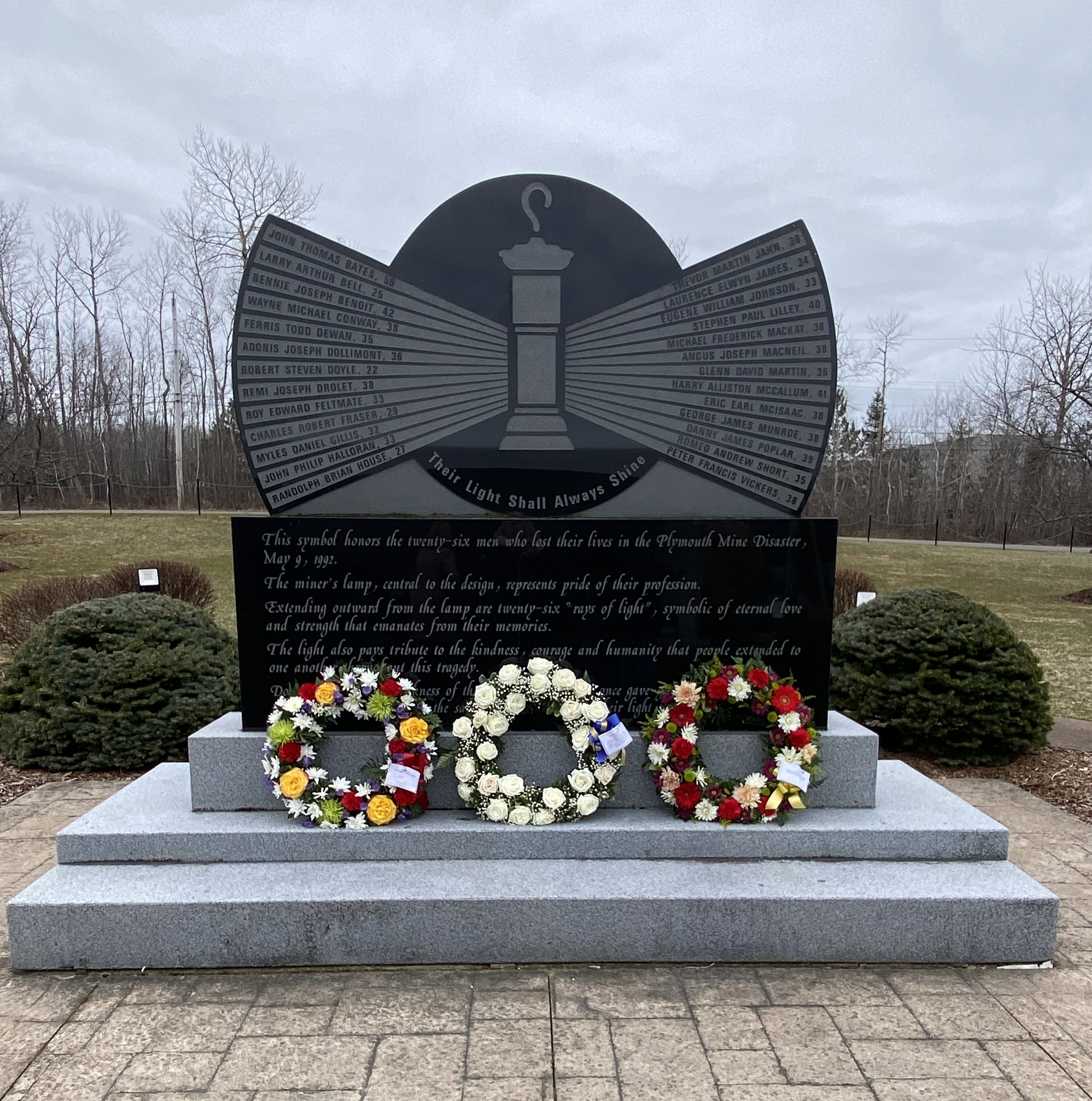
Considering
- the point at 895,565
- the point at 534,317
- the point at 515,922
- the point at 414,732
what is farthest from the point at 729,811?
the point at 895,565

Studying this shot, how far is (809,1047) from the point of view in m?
2.57

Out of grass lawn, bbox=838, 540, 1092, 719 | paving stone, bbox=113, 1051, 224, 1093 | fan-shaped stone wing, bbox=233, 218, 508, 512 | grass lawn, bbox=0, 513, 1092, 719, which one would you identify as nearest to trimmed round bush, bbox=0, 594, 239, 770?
fan-shaped stone wing, bbox=233, 218, 508, 512

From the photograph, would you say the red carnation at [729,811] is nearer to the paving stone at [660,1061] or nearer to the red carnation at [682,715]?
the red carnation at [682,715]

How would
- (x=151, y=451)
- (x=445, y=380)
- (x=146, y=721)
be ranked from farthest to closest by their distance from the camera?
(x=151, y=451) → (x=146, y=721) → (x=445, y=380)

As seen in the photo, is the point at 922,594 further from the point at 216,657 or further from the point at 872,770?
the point at 216,657

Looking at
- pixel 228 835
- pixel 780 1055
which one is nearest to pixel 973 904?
pixel 780 1055

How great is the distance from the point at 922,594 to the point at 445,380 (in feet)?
13.3

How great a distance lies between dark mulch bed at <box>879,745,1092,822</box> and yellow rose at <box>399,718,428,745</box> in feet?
10.8

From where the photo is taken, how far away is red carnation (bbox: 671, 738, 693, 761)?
3410 mm

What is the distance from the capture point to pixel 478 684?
3586mm

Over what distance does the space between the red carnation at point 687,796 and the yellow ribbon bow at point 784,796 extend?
296mm

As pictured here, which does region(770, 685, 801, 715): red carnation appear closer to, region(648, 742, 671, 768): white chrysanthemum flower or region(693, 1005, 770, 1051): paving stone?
region(648, 742, 671, 768): white chrysanthemum flower

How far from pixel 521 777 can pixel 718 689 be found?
94 centimetres

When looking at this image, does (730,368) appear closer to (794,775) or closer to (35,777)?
(794,775)
